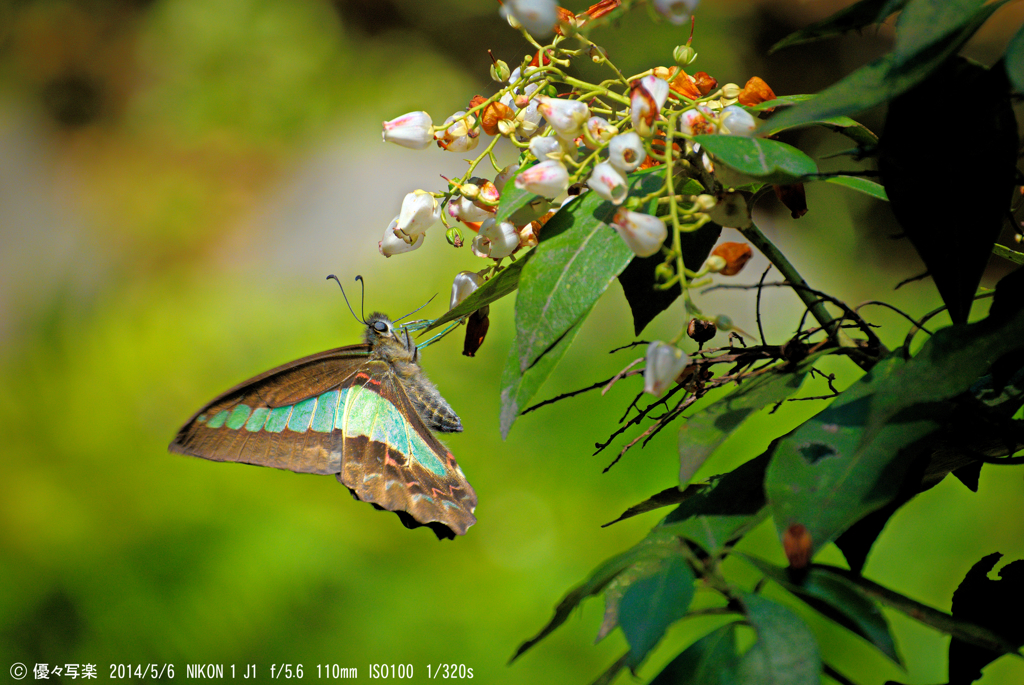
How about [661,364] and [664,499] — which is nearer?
[661,364]

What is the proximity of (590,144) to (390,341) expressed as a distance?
1.80ft

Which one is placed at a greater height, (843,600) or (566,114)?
(566,114)

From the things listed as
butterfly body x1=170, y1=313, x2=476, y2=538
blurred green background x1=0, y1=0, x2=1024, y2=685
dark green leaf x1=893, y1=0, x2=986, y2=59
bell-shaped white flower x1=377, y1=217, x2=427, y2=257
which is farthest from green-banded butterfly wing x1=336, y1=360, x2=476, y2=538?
blurred green background x1=0, y1=0, x2=1024, y2=685

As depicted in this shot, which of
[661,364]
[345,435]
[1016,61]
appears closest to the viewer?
[1016,61]

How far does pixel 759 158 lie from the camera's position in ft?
1.20

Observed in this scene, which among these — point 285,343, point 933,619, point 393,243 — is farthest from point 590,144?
point 285,343

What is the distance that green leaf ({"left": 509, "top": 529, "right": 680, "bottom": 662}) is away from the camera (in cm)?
33

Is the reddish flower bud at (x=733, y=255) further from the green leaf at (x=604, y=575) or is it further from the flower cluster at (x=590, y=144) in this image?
the green leaf at (x=604, y=575)

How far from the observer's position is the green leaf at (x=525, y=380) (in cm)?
39

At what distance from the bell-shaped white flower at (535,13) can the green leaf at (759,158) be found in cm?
14

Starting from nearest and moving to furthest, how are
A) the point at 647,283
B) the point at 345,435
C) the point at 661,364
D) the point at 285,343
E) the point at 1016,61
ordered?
1. the point at 1016,61
2. the point at 661,364
3. the point at 647,283
4. the point at 345,435
5. the point at 285,343

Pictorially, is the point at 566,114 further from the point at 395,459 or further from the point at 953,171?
the point at 395,459

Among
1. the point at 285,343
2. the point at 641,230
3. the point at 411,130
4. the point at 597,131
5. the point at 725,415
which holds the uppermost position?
the point at 285,343

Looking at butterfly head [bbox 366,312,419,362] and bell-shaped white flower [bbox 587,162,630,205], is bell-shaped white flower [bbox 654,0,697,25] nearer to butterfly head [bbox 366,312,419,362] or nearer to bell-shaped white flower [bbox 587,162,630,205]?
bell-shaped white flower [bbox 587,162,630,205]
